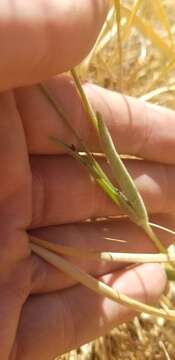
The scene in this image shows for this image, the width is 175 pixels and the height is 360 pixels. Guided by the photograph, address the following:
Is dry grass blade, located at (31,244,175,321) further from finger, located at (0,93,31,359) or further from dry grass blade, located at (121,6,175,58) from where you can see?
dry grass blade, located at (121,6,175,58)

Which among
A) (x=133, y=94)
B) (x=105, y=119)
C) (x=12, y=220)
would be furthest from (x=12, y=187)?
(x=133, y=94)

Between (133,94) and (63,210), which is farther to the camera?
(133,94)

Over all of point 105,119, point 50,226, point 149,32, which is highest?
point 149,32


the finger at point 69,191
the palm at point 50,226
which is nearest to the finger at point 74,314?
the palm at point 50,226

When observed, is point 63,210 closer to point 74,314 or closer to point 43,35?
point 74,314

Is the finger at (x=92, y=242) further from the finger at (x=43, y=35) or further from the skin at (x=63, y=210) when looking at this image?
the finger at (x=43, y=35)

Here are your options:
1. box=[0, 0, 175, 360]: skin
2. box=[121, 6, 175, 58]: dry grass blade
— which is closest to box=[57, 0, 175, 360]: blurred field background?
box=[121, 6, 175, 58]: dry grass blade
